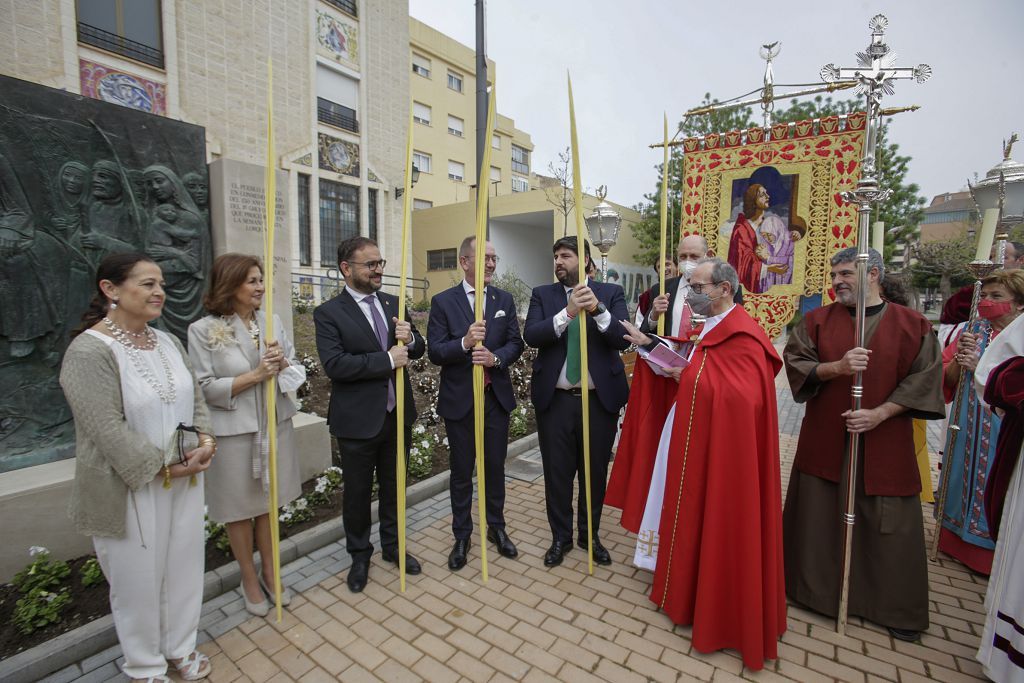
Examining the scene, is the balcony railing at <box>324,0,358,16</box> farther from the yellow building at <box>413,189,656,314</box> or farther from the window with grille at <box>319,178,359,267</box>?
the yellow building at <box>413,189,656,314</box>

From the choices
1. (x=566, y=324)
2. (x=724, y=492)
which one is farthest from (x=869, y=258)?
(x=566, y=324)

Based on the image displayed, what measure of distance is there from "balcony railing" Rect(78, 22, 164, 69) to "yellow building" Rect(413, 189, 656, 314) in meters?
9.57

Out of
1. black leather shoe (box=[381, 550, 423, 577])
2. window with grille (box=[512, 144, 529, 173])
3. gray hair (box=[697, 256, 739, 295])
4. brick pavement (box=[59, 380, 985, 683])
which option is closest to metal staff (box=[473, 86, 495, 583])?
brick pavement (box=[59, 380, 985, 683])

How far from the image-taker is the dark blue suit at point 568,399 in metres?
3.47

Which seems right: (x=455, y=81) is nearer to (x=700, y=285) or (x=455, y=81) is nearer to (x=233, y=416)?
(x=700, y=285)

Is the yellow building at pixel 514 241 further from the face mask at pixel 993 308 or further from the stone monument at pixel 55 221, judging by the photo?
the face mask at pixel 993 308

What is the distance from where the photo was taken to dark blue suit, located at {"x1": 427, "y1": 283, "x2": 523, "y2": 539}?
351 centimetres

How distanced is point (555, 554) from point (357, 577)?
4.46 feet

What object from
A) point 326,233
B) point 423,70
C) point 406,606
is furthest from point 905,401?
point 423,70

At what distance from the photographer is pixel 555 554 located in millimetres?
3576

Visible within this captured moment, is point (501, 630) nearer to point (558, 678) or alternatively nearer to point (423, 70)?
point (558, 678)

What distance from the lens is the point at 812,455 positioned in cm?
307

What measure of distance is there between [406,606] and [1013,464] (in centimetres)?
340

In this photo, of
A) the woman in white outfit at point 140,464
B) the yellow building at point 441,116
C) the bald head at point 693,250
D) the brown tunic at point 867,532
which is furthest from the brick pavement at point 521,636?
the yellow building at point 441,116
